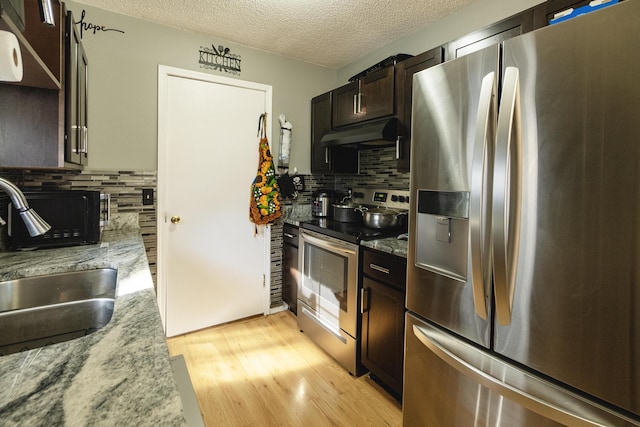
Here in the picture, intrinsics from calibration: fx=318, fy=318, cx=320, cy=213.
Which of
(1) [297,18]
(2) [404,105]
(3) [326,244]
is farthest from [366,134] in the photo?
(1) [297,18]

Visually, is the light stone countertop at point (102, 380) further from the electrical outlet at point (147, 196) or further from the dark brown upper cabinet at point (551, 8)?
the dark brown upper cabinet at point (551, 8)

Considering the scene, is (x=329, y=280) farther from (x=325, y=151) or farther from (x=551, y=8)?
(x=551, y=8)

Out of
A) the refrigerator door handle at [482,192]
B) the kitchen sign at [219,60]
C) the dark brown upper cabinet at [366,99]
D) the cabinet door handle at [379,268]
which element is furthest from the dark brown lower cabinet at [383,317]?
the kitchen sign at [219,60]

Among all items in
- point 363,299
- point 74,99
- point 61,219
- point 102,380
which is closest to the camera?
point 102,380

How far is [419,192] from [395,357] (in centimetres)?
94

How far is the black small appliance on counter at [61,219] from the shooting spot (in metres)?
1.65

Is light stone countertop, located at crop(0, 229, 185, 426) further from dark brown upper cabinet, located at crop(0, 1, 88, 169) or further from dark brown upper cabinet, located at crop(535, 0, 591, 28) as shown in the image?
dark brown upper cabinet, located at crop(535, 0, 591, 28)

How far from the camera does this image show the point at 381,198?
8.95 ft

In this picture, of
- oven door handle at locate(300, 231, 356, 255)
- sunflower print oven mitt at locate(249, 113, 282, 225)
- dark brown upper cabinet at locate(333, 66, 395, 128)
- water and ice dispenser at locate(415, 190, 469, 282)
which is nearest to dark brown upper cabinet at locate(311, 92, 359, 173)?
dark brown upper cabinet at locate(333, 66, 395, 128)

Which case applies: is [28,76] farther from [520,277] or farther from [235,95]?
[520,277]

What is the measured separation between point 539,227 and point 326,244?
4.64ft

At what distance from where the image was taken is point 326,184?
320 cm

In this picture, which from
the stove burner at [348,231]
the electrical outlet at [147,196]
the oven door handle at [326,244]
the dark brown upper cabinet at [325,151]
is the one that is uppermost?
the dark brown upper cabinet at [325,151]

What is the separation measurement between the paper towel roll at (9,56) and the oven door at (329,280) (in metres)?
1.62
